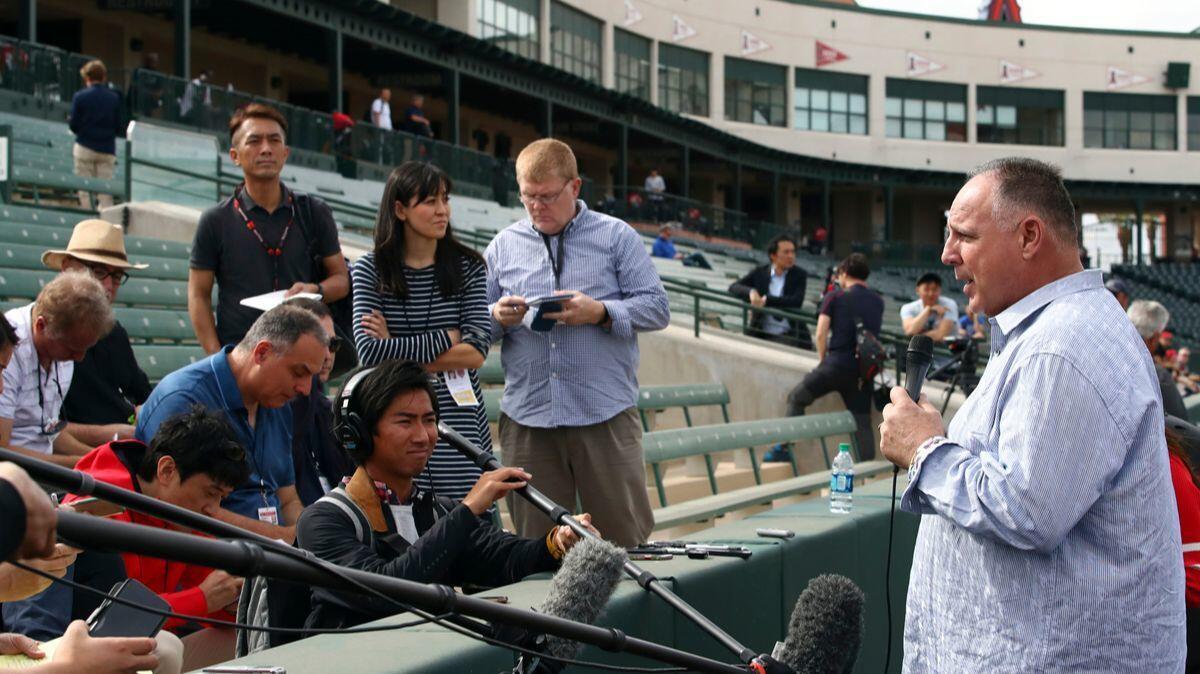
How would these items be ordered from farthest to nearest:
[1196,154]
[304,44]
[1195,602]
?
[1196,154]
[304,44]
[1195,602]

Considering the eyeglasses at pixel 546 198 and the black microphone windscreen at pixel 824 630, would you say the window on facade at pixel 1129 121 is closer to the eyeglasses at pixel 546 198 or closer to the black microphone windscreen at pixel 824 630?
the eyeglasses at pixel 546 198

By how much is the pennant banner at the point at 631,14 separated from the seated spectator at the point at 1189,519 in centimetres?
4340

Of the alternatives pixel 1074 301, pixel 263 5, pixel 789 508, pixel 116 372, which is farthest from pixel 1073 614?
pixel 263 5

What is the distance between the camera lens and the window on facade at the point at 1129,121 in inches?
2238

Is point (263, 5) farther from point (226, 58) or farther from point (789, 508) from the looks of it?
point (789, 508)

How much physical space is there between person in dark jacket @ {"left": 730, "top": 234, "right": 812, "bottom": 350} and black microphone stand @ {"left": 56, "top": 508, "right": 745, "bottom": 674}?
10623mm

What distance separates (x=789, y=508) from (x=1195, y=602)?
1.64m

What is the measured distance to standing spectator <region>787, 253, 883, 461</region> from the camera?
36.4 feet

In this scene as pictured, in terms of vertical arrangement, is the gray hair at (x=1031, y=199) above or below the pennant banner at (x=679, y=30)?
below

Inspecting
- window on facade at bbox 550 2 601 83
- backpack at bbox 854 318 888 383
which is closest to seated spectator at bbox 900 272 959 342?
backpack at bbox 854 318 888 383

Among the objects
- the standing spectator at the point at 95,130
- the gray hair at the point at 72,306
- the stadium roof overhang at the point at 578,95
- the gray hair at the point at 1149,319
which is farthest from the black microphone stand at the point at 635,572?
the stadium roof overhang at the point at 578,95

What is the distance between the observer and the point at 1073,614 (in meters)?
2.89

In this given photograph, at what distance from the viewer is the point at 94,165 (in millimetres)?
14039

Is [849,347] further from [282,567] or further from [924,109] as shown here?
[924,109]
